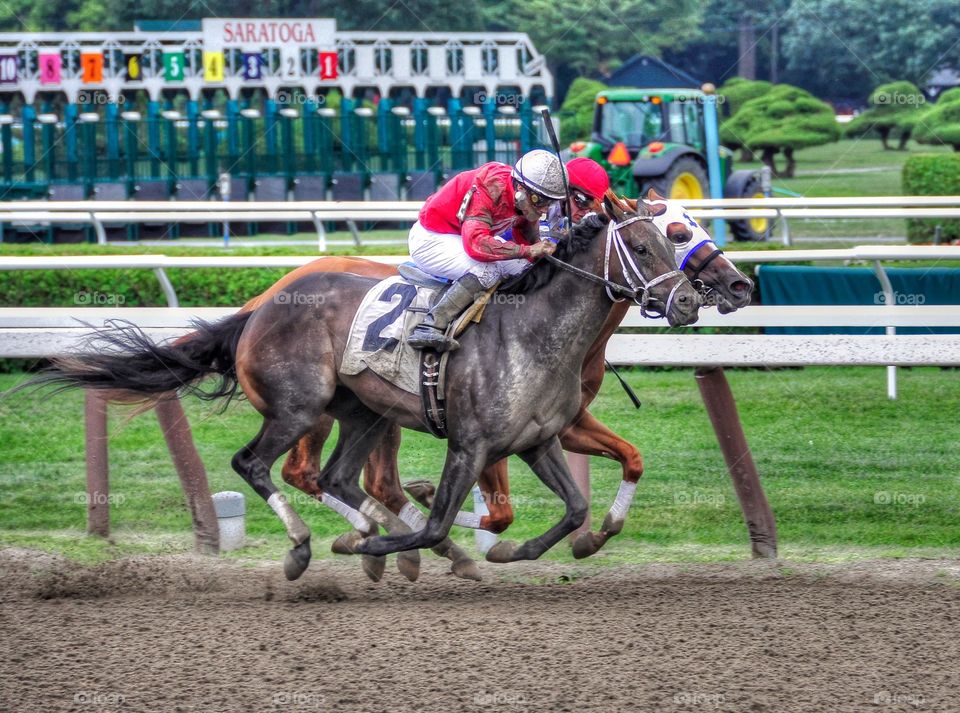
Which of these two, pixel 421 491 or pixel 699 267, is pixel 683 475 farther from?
pixel 699 267

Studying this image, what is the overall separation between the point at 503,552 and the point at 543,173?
57.5 inches

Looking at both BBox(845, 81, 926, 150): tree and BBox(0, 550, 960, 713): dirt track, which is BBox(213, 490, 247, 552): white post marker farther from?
BBox(845, 81, 926, 150): tree

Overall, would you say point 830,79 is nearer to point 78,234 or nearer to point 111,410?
point 78,234

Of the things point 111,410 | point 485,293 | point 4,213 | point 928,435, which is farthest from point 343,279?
point 4,213

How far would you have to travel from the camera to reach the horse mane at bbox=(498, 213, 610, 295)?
479 centimetres

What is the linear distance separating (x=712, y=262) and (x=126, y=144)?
15312 mm

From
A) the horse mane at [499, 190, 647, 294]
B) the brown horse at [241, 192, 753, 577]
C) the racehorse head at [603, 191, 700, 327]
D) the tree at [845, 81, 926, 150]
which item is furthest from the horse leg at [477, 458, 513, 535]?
the tree at [845, 81, 926, 150]

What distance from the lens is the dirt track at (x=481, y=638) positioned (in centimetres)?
379

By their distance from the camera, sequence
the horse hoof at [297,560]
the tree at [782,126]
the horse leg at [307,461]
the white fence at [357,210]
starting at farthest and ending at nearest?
the tree at [782,126]
the white fence at [357,210]
the horse leg at [307,461]
the horse hoof at [297,560]

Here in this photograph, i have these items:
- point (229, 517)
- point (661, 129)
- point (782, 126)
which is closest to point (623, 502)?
point (229, 517)

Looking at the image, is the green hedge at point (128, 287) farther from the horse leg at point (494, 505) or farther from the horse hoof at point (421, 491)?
the horse leg at point (494, 505)

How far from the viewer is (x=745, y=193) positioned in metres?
16.8

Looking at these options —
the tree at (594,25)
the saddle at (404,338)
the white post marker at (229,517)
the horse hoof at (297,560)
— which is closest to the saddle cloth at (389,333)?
the saddle at (404,338)

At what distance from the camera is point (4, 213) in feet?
37.0
